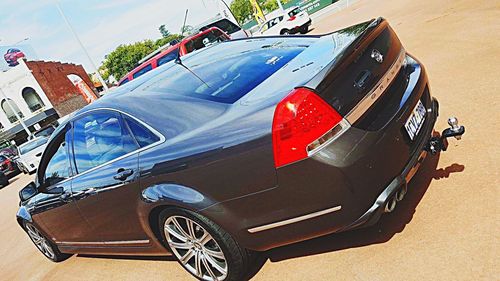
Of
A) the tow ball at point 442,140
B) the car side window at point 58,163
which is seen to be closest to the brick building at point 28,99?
the car side window at point 58,163

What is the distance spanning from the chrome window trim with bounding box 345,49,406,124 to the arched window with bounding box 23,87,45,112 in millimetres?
43915

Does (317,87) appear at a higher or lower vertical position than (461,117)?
higher

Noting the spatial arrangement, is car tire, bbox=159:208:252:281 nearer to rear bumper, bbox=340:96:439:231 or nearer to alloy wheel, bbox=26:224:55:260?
rear bumper, bbox=340:96:439:231

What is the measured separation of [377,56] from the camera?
247 centimetres

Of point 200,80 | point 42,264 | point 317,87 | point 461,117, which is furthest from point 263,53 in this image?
point 42,264

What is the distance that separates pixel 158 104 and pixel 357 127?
4.48 feet

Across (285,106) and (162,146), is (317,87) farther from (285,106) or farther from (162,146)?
(162,146)

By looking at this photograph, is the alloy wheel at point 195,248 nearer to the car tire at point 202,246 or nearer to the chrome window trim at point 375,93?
the car tire at point 202,246

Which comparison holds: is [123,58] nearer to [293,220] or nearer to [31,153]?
[31,153]

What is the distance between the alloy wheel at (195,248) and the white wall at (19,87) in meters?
42.2

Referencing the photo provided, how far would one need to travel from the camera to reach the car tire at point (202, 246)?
2.52m

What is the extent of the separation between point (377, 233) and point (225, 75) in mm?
1562

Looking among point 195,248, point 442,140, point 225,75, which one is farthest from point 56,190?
point 442,140

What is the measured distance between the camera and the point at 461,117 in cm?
366
